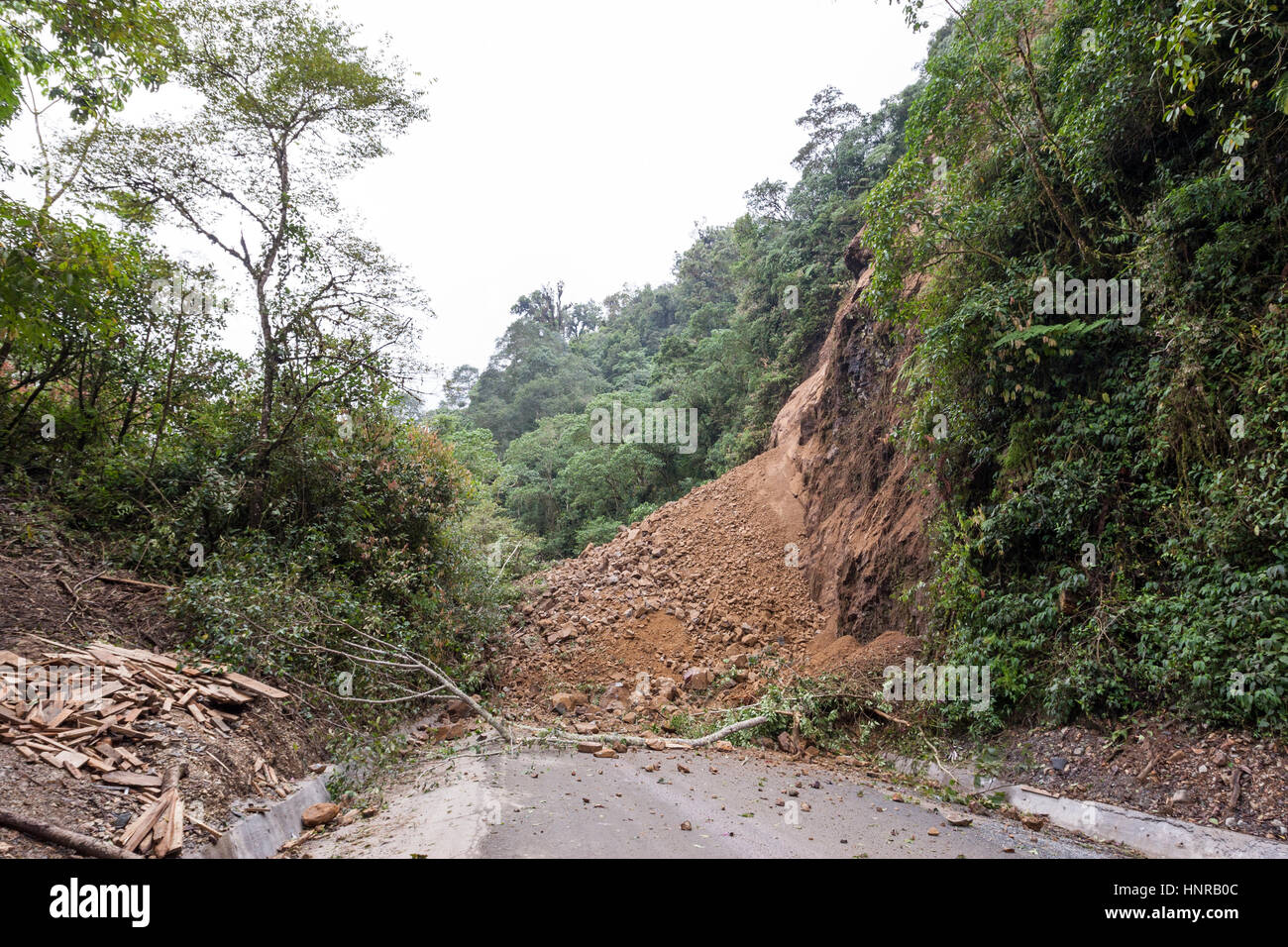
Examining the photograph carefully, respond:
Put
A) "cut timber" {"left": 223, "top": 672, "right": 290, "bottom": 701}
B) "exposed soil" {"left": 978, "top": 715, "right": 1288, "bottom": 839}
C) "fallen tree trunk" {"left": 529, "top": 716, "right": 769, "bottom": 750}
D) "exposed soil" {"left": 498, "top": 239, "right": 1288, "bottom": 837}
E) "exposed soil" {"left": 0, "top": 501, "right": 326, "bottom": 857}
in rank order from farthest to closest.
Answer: "fallen tree trunk" {"left": 529, "top": 716, "right": 769, "bottom": 750}, "cut timber" {"left": 223, "top": 672, "right": 290, "bottom": 701}, "exposed soil" {"left": 498, "top": 239, "right": 1288, "bottom": 837}, "exposed soil" {"left": 978, "top": 715, "right": 1288, "bottom": 839}, "exposed soil" {"left": 0, "top": 501, "right": 326, "bottom": 857}

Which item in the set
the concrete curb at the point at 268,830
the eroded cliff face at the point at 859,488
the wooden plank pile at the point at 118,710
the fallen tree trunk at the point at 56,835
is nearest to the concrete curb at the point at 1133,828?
the eroded cliff face at the point at 859,488

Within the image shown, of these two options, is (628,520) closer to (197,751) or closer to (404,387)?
(404,387)

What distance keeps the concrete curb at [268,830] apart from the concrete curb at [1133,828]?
567cm

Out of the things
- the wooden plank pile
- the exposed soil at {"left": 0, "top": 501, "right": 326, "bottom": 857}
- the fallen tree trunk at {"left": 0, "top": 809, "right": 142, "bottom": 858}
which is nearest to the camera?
the fallen tree trunk at {"left": 0, "top": 809, "right": 142, "bottom": 858}

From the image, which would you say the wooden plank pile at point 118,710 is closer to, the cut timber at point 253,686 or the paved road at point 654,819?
the cut timber at point 253,686

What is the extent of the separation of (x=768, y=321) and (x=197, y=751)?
1999 cm

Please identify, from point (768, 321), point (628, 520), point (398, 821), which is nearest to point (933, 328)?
point (398, 821)

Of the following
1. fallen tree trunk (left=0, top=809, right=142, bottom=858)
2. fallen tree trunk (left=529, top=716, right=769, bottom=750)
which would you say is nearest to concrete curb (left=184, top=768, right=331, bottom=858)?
fallen tree trunk (left=0, top=809, right=142, bottom=858)

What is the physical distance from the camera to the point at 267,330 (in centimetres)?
903

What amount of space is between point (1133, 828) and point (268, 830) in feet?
19.7

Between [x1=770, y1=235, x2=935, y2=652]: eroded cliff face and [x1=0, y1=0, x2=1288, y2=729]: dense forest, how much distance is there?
1.03 meters

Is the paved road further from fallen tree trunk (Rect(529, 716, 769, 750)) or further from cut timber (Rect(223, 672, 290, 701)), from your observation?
cut timber (Rect(223, 672, 290, 701))

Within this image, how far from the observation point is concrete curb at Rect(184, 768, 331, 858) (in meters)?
3.88

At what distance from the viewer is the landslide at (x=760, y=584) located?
9.30 m
